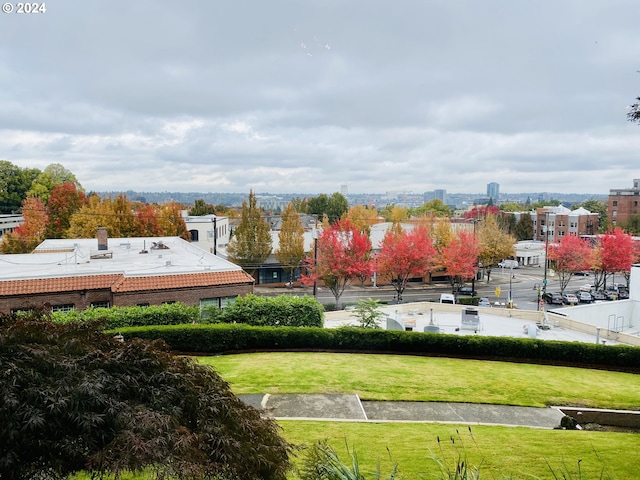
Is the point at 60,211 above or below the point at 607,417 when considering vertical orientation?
above

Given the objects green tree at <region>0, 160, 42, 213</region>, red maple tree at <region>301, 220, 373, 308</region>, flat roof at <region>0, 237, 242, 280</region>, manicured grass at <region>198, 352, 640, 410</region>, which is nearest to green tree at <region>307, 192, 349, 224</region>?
red maple tree at <region>301, 220, 373, 308</region>

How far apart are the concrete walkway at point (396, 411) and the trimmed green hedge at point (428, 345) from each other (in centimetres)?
568

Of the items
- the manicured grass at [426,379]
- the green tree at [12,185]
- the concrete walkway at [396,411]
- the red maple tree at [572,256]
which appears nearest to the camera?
the concrete walkway at [396,411]

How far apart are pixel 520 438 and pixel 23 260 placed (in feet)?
86.2

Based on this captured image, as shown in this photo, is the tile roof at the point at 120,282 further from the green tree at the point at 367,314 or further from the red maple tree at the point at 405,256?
the red maple tree at the point at 405,256

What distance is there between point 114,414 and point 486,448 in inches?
311

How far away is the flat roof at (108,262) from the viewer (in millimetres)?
22688

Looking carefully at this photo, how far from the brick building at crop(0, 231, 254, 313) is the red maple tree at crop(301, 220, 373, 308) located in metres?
15.0

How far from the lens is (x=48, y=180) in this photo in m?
68.1

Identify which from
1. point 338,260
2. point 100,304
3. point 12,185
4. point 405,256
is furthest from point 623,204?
point 12,185

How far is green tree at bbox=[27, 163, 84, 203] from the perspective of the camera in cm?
6297

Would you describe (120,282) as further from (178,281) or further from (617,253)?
(617,253)

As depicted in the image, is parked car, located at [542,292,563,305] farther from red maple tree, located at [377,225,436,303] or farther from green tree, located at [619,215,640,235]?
green tree, located at [619,215,640,235]

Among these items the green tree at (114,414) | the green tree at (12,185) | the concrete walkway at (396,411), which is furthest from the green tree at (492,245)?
the green tree at (12,185)
